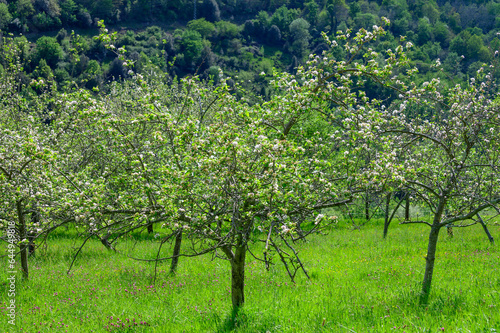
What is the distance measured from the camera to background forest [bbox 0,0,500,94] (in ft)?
381

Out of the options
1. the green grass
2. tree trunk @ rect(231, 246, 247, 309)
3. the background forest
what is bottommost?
the green grass

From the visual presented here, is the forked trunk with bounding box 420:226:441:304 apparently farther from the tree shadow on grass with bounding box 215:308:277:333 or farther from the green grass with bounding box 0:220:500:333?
the tree shadow on grass with bounding box 215:308:277:333

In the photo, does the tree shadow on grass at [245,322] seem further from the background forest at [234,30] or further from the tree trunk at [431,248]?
the background forest at [234,30]

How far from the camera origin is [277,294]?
8430 mm

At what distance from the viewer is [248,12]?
192 meters

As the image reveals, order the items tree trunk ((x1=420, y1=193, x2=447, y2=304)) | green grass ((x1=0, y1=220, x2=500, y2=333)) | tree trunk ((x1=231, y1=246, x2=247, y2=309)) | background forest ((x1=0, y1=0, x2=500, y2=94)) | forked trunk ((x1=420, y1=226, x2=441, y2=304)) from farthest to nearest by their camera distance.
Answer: background forest ((x1=0, y1=0, x2=500, y2=94)) → forked trunk ((x1=420, y1=226, x2=441, y2=304)) → tree trunk ((x1=420, y1=193, x2=447, y2=304)) → tree trunk ((x1=231, y1=246, x2=247, y2=309)) → green grass ((x1=0, y1=220, x2=500, y2=333))

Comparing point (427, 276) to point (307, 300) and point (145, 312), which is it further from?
point (145, 312)

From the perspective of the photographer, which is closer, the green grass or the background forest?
the green grass

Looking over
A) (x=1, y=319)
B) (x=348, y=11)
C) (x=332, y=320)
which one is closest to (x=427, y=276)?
(x=332, y=320)

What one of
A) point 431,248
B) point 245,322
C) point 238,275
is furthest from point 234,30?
point 245,322

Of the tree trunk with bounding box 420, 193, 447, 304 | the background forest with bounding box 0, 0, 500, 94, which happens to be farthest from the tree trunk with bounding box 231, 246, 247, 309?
the background forest with bounding box 0, 0, 500, 94

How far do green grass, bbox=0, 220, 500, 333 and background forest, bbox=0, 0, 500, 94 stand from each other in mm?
94844

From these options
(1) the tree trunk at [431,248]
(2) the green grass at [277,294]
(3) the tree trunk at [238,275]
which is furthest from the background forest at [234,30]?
(1) the tree trunk at [431,248]

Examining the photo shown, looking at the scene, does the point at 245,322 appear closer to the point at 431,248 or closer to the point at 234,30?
the point at 431,248
